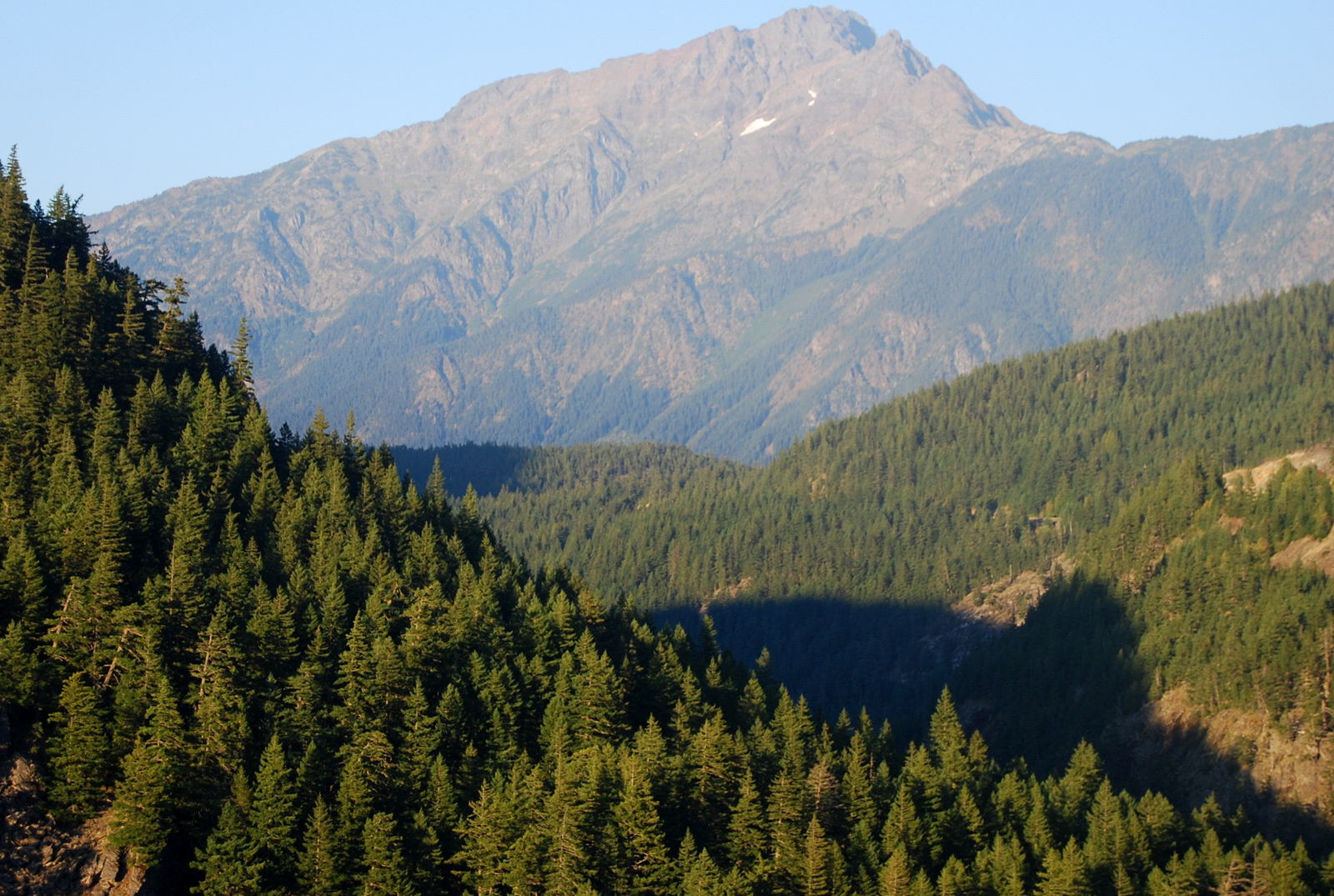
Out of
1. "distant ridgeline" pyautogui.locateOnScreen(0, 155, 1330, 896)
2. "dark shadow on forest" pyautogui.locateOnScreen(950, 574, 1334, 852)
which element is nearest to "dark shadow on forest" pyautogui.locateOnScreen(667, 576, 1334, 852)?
"dark shadow on forest" pyautogui.locateOnScreen(950, 574, 1334, 852)

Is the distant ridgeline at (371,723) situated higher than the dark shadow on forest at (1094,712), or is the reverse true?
the distant ridgeline at (371,723)

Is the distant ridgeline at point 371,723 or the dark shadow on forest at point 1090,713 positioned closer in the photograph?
the distant ridgeline at point 371,723

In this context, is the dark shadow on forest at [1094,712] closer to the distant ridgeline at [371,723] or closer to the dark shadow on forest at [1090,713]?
the dark shadow on forest at [1090,713]

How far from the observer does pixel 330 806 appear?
275 feet

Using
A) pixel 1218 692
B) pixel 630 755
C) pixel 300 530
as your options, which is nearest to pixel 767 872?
pixel 630 755

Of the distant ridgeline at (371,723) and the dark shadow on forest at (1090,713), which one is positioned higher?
the distant ridgeline at (371,723)

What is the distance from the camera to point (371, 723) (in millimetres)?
92375

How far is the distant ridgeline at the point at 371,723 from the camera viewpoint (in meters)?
82.0

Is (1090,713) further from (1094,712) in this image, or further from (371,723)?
(371,723)

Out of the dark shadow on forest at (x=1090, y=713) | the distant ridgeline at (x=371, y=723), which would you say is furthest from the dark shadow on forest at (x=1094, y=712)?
the distant ridgeline at (x=371, y=723)

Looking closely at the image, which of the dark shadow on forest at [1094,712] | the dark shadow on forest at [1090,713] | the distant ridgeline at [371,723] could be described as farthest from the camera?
the dark shadow on forest at [1090,713]

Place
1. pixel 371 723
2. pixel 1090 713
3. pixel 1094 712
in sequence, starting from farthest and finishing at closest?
1. pixel 1090 713
2. pixel 1094 712
3. pixel 371 723

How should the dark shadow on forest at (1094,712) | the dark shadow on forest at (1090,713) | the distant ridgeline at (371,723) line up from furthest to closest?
the dark shadow on forest at (1090,713) → the dark shadow on forest at (1094,712) → the distant ridgeline at (371,723)

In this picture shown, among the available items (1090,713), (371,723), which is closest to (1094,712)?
(1090,713)
